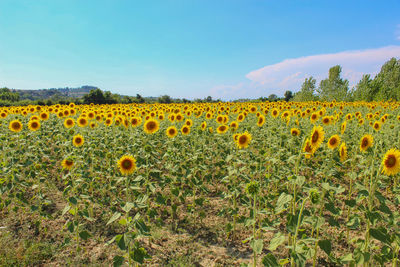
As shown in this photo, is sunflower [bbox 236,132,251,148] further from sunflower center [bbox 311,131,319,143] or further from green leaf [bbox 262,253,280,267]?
green leaf [bbox 262,253,280,267]

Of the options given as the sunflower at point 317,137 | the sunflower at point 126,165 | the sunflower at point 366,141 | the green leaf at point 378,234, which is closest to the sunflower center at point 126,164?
the sunflower at point 126,165

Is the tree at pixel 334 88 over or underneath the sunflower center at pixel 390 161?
over

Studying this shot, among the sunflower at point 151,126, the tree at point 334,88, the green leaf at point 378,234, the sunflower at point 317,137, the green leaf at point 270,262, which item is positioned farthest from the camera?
→ the tree at point 334,88

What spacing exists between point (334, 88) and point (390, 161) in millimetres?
32176

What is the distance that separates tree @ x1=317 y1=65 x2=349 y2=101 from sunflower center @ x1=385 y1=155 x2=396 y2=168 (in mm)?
29883

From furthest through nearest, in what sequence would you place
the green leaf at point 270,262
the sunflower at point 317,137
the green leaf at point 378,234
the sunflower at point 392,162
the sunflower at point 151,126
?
1. the sunflower at point 151,126
2. the sunflower at point 317,137
3. the sunflower at point 392,162
4. the green leaf at point 378,234
5. the green leaf at point 270,262

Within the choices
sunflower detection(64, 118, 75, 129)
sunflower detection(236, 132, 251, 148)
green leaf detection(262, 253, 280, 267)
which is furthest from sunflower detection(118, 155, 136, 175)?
sunflower detection(64, 118, 75, 129)

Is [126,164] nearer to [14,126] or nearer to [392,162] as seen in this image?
[392,162]

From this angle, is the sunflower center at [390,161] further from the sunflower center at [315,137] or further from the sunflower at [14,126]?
the sunflower at [14,126]

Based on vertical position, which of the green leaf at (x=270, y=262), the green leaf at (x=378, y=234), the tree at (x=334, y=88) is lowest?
the green leaf at (x=270, y=262)

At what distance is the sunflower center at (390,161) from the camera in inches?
104

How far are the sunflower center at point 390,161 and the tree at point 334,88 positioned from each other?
98.0ft

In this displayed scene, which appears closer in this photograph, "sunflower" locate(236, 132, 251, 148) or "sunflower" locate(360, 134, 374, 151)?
"sunflower" locate(360, 134, 374, 151)

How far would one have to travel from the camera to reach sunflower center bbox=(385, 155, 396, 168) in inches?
104
